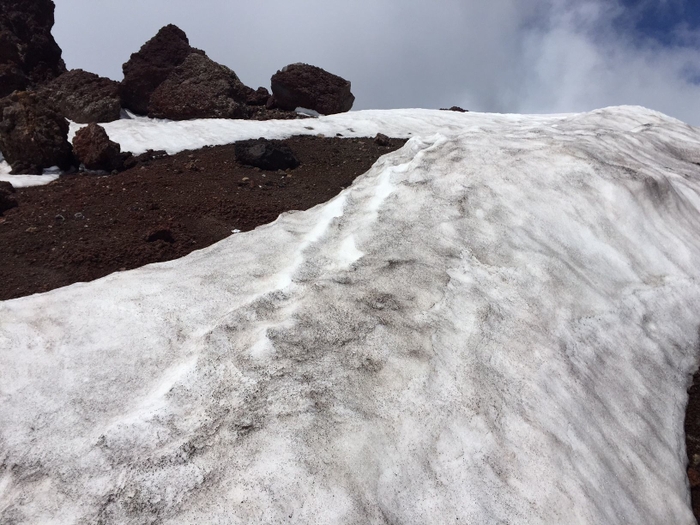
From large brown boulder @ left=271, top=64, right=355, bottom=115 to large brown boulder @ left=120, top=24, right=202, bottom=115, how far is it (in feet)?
9.46

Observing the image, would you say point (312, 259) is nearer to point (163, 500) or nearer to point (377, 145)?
point (163, 500)

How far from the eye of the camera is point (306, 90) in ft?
51.5

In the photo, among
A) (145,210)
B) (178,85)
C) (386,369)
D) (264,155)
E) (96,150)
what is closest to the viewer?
(386,369)

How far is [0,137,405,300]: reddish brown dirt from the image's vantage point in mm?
6266

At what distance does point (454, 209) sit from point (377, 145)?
728 centimetres

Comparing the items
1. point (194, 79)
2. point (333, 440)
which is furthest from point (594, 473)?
point (194, 79)

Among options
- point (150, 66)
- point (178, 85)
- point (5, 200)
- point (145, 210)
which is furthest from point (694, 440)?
point (150, 66)

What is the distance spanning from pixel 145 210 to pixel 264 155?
290 cm

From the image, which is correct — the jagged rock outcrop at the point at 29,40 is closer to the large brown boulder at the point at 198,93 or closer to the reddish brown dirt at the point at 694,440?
the large brown boulder at the point at 198,93

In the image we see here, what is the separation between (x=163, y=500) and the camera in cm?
250

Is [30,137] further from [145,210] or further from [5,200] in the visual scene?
[145,210]

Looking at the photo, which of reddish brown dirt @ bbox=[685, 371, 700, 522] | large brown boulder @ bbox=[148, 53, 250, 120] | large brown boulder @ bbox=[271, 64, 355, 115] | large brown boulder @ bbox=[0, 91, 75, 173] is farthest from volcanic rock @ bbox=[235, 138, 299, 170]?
reddish brown dirt @ bbox=[685, 371, 700, 522]

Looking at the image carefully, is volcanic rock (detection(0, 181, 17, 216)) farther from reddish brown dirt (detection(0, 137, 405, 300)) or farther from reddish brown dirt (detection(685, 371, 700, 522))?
reddish brown dirt (detection(685, 371, 700, 522))

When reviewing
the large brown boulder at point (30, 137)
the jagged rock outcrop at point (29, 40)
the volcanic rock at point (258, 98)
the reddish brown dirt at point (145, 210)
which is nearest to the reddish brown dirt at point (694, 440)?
the reddish brown dirt at point (145, 210)
